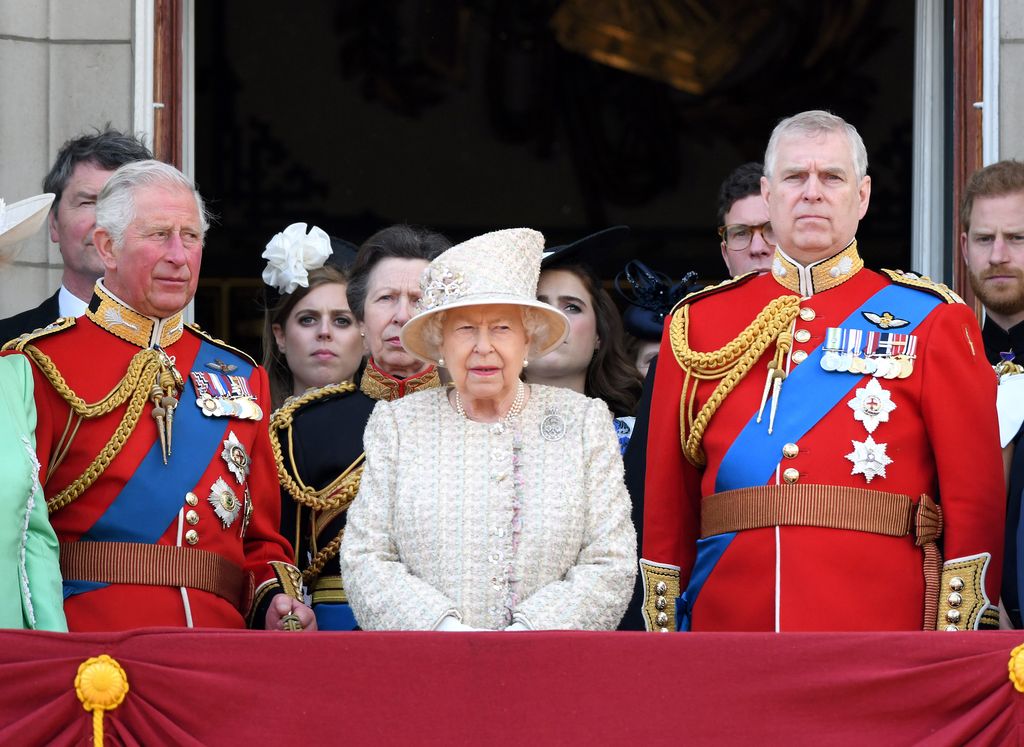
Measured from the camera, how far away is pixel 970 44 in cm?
564

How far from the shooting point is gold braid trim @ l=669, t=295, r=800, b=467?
4.01 metres

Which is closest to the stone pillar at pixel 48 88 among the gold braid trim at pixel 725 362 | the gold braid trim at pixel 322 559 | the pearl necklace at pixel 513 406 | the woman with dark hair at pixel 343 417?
the woman with dark hair at pixel 343 417

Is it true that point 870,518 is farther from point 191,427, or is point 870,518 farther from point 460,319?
point 191,427

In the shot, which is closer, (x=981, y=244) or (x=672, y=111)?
(x=981, y=244)

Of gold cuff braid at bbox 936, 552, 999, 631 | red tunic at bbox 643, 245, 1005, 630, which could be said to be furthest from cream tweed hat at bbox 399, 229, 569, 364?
gold cuff braid at bbox 936, 552, 999, 631

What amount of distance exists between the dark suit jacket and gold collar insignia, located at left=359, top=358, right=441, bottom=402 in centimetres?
83

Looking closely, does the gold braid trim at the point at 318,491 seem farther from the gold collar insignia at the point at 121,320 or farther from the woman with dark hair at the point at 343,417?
the gold collar insignia at the point at 121,320

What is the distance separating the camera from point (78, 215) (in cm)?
481

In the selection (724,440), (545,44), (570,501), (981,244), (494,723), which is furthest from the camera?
(545,44)

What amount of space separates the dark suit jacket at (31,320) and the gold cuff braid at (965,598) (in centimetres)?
230

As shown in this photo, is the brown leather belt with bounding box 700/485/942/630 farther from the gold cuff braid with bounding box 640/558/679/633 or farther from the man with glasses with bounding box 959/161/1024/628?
the man with glasses with bounding box 959/161/1024/628

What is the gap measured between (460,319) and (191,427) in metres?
0.68

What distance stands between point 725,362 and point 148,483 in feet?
3.97

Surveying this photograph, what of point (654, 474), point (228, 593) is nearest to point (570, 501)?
point (654, 474)
